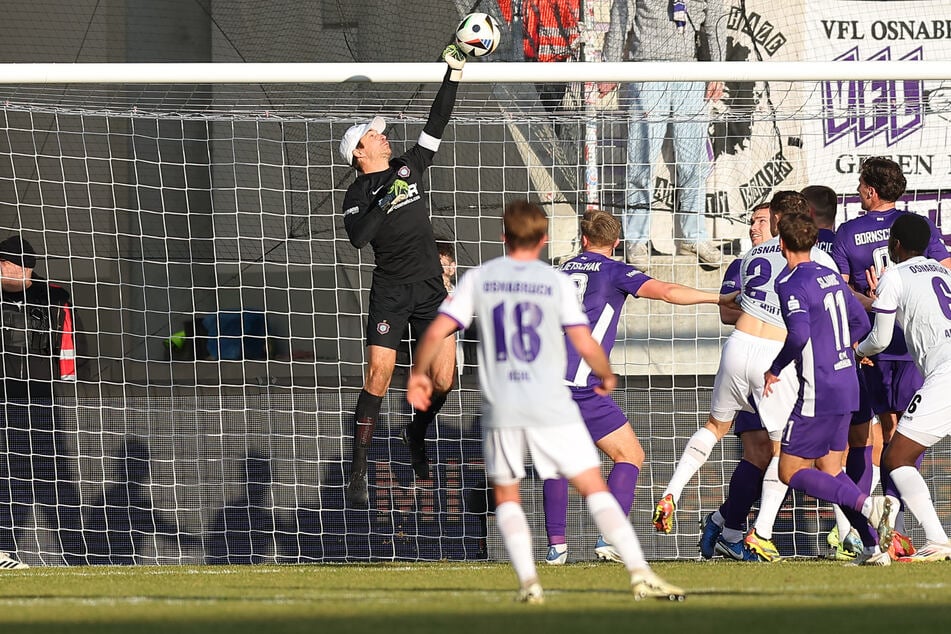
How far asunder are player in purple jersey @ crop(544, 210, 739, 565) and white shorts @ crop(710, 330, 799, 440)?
1.09ft

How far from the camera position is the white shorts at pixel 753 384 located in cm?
728

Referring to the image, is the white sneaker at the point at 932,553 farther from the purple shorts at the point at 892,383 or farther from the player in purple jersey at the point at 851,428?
the purple shorts at the point at 892,383

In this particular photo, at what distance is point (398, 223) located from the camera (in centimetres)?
782

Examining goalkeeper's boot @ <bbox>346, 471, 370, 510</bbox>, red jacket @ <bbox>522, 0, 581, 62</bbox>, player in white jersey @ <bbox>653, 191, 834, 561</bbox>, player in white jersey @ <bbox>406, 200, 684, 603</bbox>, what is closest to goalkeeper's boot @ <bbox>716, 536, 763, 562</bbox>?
player in white jersey @ <bbox>653, 191, 834, 561</bbox>

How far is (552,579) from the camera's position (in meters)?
6.39

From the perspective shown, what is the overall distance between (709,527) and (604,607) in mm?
2977

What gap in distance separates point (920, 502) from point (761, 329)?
4.32ft

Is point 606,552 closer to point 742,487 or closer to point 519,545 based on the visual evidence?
point 742,487

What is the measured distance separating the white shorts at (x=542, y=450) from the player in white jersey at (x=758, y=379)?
238 cm

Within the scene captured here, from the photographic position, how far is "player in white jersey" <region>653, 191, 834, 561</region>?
7.30m

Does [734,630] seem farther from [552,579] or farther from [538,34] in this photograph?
[538,34]

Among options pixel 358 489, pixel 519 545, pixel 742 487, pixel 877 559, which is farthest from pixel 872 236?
pixel 519 545

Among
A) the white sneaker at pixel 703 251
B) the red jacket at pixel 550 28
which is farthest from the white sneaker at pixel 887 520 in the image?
the red jacket at pixel 550 28

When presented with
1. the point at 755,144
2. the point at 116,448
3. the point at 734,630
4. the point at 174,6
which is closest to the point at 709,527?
the point at 734,630
